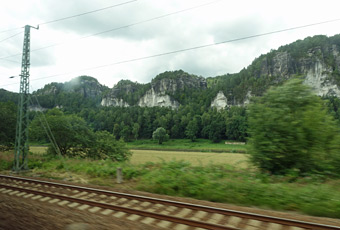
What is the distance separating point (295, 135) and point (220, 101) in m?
168

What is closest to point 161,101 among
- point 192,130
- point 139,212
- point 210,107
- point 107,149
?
point 210,107

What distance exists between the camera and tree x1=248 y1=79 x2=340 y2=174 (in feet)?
34.8

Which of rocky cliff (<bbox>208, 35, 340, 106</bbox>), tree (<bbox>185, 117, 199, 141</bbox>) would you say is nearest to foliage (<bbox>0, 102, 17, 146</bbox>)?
tree (<bbox>185, 117, 199, 141</bbox>)

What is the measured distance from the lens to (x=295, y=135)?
1076 centimetres

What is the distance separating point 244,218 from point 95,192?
6404 millimetres

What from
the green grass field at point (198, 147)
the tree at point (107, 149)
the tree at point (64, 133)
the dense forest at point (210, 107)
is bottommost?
the green grass field at point (198, 147)

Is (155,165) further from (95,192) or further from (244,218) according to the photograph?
(244,218)

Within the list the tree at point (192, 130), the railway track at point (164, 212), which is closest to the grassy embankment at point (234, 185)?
the railway track at point (164, 212)

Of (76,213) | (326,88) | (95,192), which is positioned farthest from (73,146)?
(326,88)

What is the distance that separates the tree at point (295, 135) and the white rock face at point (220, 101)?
163 metres

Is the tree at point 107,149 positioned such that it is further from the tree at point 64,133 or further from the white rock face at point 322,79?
the white rock face at point 322,79

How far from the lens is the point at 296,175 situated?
10133mm

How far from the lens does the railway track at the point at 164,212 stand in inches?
232

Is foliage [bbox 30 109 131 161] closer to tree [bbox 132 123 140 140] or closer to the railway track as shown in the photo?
the railway track
